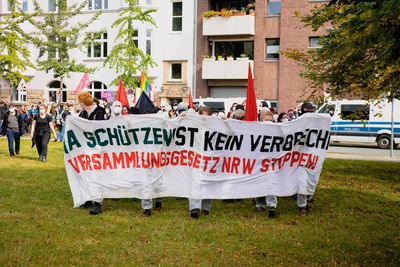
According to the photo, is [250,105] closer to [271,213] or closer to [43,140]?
[271,213]

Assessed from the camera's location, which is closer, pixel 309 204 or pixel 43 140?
pixel 309 204

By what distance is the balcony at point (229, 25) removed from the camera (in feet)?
113

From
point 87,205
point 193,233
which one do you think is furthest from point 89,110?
point 193,233

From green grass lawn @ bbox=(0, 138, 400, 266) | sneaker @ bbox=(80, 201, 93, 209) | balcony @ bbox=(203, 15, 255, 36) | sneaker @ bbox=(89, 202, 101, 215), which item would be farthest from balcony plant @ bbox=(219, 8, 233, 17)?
sneaker @ bbox=(89, 202, 101, 215)

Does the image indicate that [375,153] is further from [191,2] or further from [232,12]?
[191,2]

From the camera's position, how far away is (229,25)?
34812 mm

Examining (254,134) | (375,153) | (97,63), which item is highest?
(97,63)

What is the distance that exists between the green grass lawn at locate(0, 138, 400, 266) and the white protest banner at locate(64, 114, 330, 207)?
0.49 m

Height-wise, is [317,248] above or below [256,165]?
below

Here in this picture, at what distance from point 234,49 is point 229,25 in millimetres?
2394

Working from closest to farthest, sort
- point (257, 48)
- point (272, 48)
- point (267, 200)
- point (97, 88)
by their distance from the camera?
point (267, 200) → point (272, 48) → point (257, 48) → point (97, 88)

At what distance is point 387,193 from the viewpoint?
11.7 metres

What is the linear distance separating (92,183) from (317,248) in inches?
158

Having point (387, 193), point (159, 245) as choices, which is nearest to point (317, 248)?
point (159, 245)
